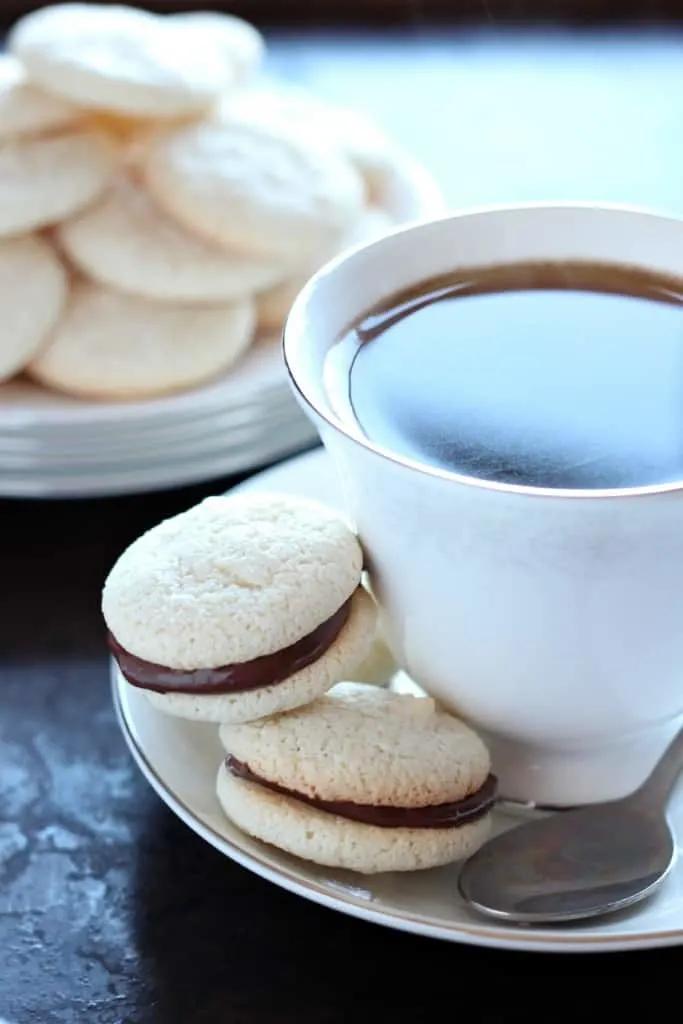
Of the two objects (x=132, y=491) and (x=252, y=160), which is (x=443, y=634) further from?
(x=252, y=160)

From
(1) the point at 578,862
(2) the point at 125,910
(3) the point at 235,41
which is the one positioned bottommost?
(2) the point at 125,910

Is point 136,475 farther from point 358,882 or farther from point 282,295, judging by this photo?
point 358,882

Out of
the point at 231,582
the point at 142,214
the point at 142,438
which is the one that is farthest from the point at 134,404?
the point at 231,582

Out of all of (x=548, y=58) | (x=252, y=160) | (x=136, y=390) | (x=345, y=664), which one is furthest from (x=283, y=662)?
(x=548, y=58)

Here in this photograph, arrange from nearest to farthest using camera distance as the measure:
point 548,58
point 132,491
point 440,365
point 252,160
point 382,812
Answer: point 382,812 → point 440,365 → point 132,491 → point 252,160 → point 548,58

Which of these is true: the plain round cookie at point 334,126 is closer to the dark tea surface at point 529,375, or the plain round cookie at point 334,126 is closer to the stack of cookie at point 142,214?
the stack of cookie at point 142,214

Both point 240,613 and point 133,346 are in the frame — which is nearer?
point 240,613

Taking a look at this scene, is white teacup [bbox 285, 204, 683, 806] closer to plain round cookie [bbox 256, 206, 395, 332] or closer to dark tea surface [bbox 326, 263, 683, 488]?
dark tea surface [bbox 326, 263, 683, 488]
